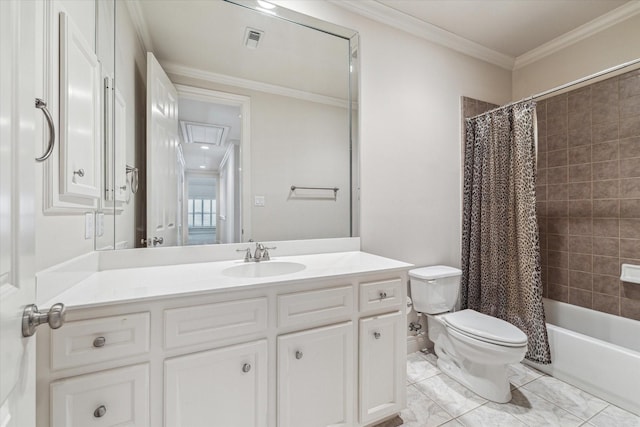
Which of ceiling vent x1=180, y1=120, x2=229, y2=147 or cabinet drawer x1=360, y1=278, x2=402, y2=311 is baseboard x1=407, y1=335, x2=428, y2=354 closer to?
cabinet drawer x1=360, y1=278, x2=402, y2=311

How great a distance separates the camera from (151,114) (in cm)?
147

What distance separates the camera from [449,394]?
5.65 feet

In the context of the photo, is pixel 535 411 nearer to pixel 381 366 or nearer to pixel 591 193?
pixel 381 366

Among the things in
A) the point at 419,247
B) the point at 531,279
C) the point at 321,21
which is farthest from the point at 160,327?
the point at 531,279

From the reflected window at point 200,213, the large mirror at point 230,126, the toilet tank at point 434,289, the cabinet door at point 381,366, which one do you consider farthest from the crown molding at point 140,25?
the toilet tank at point 434,289

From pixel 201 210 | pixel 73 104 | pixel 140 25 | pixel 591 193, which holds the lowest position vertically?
pixel 201 210

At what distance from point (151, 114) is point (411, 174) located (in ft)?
5.82

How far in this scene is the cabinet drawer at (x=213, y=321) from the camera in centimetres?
100

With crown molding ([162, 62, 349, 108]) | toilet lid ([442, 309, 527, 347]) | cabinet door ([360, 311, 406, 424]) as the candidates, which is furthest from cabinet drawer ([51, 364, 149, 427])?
toilet lid ([442, 309, 527, 347])

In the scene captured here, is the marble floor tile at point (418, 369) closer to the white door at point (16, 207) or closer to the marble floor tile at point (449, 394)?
the marble floor tile at point (449, 394)

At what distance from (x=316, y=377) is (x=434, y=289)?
1.15 meters

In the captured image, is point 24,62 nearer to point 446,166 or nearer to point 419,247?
point 419,247

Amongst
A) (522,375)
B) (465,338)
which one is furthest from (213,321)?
(522,375)

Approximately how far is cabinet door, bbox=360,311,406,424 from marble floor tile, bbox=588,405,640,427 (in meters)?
1.06
